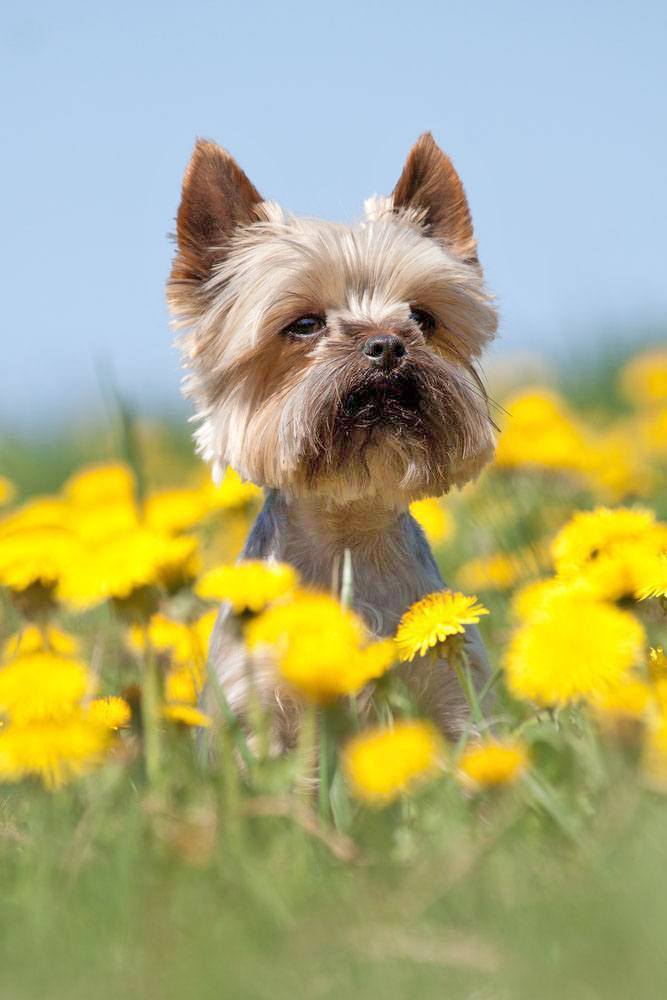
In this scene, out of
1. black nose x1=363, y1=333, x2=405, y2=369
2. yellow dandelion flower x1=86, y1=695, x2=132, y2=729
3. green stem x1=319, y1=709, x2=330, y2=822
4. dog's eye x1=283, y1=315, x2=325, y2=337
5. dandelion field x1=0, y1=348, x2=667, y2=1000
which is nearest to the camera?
dandelion field x1=0, y1=348, x2=667, y2=1000

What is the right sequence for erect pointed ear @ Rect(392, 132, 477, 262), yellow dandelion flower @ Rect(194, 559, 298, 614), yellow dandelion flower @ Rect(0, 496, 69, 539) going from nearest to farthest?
1. yellow dandelion flower @ Rect(194, 559, 298, 614)
2. yellow dandelion flower @ Rect(0, 496, 69, 539)
3. erect pointed ear @ Rect(392, 132, 477, 262)

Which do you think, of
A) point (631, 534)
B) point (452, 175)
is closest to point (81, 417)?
point (452, 175)

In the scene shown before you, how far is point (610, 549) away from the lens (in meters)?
3.15

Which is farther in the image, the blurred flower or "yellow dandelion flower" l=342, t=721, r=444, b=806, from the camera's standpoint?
the blurred flower

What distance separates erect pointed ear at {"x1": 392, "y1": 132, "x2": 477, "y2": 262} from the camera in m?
4.57

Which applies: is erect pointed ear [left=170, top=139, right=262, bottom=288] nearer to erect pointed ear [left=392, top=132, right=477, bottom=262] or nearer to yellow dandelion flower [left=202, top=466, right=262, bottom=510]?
erect pointed ear [left=392, top=132, right=477, bottom=262]

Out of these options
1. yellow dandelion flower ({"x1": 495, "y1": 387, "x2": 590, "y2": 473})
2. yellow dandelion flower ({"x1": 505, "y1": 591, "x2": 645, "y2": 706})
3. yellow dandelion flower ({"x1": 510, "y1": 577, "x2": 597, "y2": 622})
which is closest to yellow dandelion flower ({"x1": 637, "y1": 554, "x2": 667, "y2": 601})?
yellow dandelion flower ({"x1": 510, "y1": 577, "x2": 597, "y2": 622})

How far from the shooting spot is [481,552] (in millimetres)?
5996

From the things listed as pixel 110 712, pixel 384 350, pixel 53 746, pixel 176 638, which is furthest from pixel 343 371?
pixel 53 746

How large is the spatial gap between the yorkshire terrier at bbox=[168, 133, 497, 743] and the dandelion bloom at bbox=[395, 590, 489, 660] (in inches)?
29.7

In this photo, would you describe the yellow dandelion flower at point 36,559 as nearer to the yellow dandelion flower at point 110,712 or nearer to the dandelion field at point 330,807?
the dandelion field at point 330,807

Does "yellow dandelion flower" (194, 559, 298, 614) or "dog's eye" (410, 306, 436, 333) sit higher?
"yellow dandelion flower" (194, 559, 298, 614)

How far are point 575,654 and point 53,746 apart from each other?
90 centimetres

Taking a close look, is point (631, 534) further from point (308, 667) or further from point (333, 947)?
point (333, 947)
